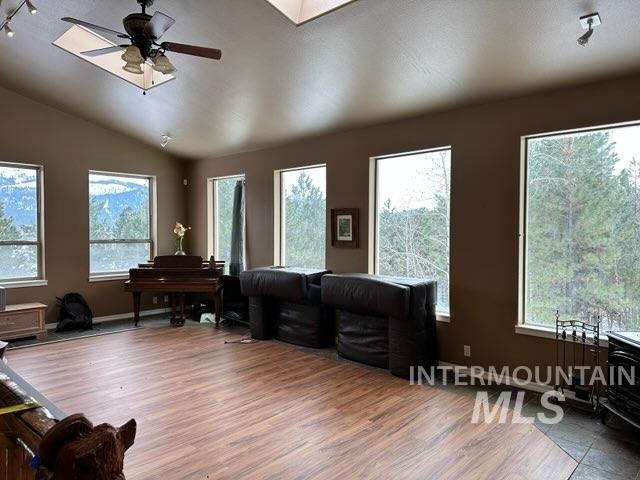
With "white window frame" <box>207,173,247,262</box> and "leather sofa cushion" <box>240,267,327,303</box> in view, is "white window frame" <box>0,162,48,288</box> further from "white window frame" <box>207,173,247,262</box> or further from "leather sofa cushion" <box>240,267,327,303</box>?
"leather sofa cushion" <box>240,267,327,303</box>

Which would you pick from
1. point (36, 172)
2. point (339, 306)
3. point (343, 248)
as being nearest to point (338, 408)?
point (339, 306)

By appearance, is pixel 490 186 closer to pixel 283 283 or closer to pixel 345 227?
pixel 345 227

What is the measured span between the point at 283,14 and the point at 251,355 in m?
3.52

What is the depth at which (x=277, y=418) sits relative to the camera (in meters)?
3.19

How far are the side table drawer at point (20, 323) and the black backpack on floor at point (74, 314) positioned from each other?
0.40m

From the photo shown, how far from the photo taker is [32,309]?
5.50 meters

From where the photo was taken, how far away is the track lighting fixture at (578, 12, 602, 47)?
266 centimetres

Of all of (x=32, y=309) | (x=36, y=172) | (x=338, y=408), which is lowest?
(x=338, y=408)

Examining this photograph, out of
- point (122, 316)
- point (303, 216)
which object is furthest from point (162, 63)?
point (122, 316)

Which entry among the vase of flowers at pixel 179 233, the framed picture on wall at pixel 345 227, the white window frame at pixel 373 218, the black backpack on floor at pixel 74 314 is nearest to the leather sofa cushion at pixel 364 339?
the white window frame at pixel 373 218

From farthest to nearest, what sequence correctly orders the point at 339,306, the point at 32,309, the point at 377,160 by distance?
1. the point at 32,309
2. the point at 377,160
3. the point at 339,306

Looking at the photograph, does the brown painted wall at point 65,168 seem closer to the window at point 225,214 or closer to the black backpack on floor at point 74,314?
the black backpack on floor at point 74,314

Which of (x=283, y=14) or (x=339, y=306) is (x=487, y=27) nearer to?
(x=283, y=14)

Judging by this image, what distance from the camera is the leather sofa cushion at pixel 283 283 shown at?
499cm
